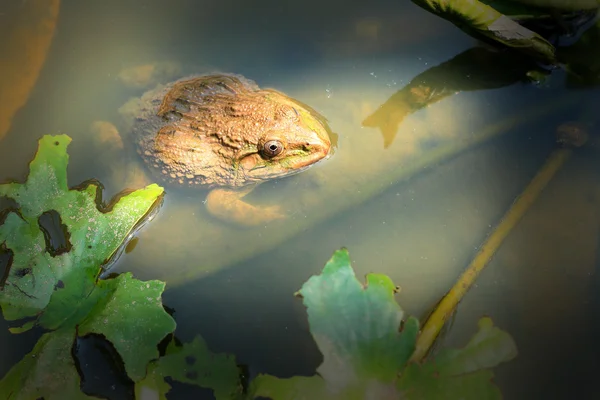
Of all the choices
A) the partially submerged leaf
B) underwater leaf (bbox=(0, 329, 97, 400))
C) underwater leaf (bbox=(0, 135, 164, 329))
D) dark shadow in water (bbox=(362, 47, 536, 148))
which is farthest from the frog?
underwater leaf (bbox=(0, 329, 97, 400))

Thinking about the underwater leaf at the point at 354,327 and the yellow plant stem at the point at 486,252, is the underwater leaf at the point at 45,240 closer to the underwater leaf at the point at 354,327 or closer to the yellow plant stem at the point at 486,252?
the underwater leaf at the point at 354,327

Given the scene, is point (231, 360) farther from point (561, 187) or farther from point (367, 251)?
point (561, 187)

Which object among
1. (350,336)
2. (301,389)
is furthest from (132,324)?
(350,336)

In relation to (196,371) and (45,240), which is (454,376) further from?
(45,240)

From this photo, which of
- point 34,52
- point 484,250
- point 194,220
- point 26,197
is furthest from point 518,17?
point 34,52

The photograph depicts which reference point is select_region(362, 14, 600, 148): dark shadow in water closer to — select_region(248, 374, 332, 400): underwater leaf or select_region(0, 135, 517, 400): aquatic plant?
select_region(0, 135, 517, 400): aquatic plant

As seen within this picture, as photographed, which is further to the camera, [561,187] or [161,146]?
[161,146]
